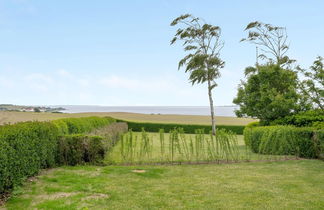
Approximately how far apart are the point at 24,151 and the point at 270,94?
1229 centimetres

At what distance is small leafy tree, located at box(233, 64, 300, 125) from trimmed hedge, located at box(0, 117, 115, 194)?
10772 millimetres

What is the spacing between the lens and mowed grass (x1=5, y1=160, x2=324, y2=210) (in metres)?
5.00

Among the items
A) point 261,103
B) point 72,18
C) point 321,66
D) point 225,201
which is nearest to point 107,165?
point 225,201

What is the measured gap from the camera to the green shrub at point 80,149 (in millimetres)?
Answer: 8797

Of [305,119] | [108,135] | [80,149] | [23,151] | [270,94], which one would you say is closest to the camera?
[23,151]

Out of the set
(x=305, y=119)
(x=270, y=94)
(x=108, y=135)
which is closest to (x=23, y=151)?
(x=108, y=135)

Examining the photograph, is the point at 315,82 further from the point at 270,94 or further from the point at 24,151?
the point at 24,151

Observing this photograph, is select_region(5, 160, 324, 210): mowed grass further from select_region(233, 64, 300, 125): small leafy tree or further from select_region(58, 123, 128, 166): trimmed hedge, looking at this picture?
select_region(233, 64, 300, 125): small leafy tree

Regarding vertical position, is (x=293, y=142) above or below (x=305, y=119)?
below

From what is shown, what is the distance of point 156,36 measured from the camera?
16578 millimetres

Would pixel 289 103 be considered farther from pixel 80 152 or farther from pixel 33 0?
pixel 33 0

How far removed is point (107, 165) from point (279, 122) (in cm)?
970

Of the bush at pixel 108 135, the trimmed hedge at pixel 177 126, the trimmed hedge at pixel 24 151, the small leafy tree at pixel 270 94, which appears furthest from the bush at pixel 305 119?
the trimmed hedge at pixel 177 126

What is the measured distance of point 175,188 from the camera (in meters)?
6.09
